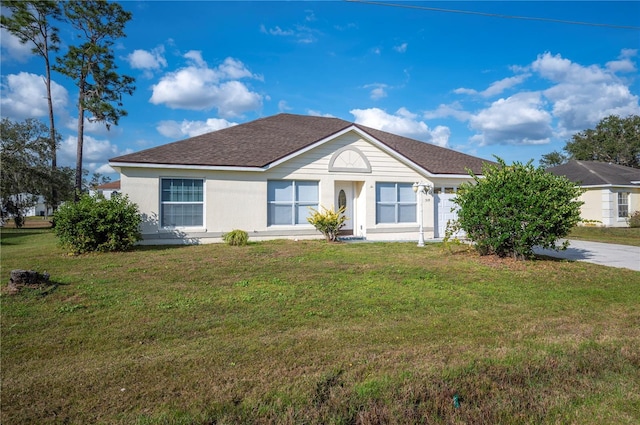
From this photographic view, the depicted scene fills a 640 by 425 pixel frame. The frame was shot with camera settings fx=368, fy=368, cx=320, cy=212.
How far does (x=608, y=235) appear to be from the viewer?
1848 cm

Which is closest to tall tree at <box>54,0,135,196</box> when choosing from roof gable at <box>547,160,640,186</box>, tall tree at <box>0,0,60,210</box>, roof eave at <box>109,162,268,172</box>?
tall tree at <box>0,0,60,210</box>

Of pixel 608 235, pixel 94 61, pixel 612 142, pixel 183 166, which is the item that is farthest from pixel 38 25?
pixel 612 142

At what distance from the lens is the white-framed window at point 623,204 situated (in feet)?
72.6

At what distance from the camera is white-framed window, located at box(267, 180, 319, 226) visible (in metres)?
14.3

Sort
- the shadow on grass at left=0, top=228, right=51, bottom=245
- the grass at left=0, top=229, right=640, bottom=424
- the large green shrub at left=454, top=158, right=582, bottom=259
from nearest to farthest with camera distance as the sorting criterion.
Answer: the grass at left=0, top=229, right=640, bottom=424
the large green shrub at left=454, top=158, right=582, bottom=259
the shadow on grass at left=0, top=228, right=51, bottom=245

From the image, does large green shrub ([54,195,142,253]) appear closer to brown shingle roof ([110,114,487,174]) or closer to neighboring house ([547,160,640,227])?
brown shingle roof ([110,114,487,174])

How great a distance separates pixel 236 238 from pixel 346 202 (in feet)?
17.2

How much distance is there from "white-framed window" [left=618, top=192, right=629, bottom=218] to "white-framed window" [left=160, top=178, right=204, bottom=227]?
23.9m

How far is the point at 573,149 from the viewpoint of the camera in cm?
4672

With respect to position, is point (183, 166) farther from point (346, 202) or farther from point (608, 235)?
point (608, 235)

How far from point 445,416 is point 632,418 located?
63.9 inches

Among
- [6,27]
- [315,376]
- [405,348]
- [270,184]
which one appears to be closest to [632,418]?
[405,348]

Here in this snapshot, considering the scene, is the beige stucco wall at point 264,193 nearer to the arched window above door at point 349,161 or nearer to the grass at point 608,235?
the arched window above door at point 349,161

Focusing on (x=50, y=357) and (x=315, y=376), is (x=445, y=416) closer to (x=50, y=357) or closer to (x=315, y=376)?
(x=315, y=376)
